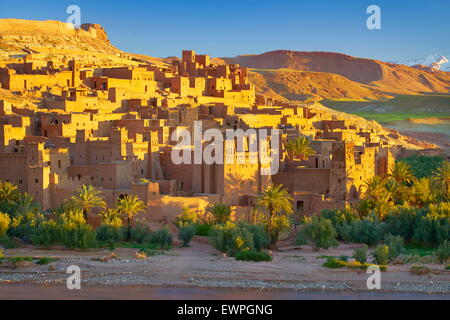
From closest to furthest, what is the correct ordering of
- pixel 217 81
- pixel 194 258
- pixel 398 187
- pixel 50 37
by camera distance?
pixel 194 258 → pixel 398 187 → pixel 217 81 → pixel 50 37

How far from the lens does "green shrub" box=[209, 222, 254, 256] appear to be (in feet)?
97.7

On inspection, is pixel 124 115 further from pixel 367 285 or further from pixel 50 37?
pixel 50 37

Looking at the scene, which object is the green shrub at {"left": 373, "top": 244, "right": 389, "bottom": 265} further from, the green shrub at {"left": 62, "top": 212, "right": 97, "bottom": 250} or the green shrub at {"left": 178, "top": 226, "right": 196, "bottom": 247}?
the green shrub at {"left": 62, "top": 212, "right": 97, "bottom": 250}

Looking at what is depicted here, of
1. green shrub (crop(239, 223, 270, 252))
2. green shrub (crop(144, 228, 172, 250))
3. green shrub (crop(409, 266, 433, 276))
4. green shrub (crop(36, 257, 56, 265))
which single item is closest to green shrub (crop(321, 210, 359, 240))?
green shrub (crop(239, 223, 270, 252))

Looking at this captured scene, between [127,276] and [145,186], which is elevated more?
[145,186]

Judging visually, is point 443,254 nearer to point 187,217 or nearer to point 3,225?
point 187,217

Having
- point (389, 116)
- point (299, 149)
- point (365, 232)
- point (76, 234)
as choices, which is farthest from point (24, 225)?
point (389, 116)

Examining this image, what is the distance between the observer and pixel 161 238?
31.1m

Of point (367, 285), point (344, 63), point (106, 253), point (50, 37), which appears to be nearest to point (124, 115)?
point (106, 253)

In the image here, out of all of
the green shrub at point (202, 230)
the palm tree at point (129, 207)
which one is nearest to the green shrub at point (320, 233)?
the green shrub at point (202, 230)

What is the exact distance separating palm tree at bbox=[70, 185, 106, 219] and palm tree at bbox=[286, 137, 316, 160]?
9.58 metres

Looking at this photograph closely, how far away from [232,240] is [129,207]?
4046 millimetres
